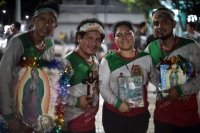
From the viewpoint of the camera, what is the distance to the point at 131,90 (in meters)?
3.62

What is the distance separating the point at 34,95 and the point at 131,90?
1.09m

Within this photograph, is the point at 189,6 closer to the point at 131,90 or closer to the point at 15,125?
the point at 131,90

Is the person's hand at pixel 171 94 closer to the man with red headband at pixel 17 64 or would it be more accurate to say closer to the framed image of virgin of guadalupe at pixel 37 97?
the framed image of virgin of guadalupe at pixel 37 97

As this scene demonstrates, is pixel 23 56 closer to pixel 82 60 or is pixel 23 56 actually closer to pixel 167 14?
pixel 82 60

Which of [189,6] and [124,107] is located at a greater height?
[189,6]

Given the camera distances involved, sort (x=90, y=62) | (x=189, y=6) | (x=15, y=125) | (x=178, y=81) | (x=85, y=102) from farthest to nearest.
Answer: (x=189, y=6), (x=178, y=81), (x=90, y=62), (x=85, y=102), (x=15, y=125)

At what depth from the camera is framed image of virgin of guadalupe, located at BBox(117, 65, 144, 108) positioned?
142 inches

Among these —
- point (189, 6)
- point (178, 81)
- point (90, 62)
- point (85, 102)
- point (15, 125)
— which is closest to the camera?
point (15, 125)

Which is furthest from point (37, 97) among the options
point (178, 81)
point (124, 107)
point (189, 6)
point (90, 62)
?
point (189, 6)

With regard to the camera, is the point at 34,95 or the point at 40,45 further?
the point at 40,45

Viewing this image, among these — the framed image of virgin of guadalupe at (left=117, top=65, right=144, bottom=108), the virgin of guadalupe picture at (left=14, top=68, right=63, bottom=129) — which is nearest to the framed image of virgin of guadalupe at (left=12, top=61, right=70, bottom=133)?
the virgin of guadalupe picture at (left=14, top=68, right=63, bottom=129)

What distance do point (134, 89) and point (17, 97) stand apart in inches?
50.7

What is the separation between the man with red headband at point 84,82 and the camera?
11.7 ft

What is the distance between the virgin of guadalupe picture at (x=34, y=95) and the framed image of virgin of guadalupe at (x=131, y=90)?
2.54ft
